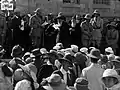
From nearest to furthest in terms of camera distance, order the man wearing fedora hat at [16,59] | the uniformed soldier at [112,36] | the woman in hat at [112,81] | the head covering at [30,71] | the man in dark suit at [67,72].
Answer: the woman in hat at [112,81] → the head covering at [30,71] → the man in dark suit at [67,72] → the man wearing fedora hat at [16,59] → the uniformed soldier at [112,36]

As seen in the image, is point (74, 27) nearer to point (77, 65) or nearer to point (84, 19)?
point (84, 19)

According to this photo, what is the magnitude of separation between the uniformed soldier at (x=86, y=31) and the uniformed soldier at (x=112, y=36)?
3.42ft

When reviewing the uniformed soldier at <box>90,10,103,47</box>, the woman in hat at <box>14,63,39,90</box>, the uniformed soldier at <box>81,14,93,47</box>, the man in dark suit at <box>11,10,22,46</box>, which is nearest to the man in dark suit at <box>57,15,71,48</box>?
the uniformed soldier at <box>81,14,93,47</box>

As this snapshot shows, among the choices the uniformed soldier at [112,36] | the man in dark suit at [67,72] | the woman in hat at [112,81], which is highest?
the woman in hat at [112,81]

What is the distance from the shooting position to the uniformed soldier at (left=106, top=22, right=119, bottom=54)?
62.5ft

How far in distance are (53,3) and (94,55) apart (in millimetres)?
16847

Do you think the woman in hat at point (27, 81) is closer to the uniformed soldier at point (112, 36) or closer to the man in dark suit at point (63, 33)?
the man in dark suit at point (63, 33)

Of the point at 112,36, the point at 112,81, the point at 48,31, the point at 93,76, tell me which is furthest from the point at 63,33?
the point at 112,81

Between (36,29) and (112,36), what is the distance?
343cm

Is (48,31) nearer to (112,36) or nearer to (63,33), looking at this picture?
(63,33)

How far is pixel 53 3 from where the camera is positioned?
86.9ft

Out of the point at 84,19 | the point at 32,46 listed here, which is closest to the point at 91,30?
the point at 84,19

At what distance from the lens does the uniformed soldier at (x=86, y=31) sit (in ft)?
60.0

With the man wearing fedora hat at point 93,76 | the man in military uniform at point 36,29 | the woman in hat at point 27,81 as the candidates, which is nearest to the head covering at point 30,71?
the woman in hat at point 27,81
